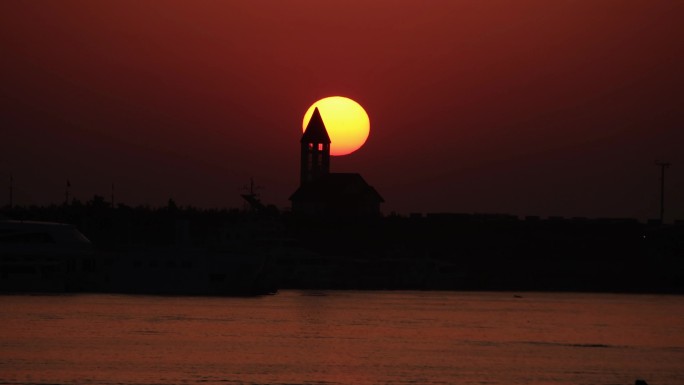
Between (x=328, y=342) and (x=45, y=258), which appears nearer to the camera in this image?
(x=328, y=342)

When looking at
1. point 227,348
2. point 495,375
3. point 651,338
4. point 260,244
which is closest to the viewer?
point 495,375

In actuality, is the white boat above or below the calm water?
above

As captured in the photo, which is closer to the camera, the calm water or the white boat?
the calm water

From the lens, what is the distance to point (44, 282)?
149 m

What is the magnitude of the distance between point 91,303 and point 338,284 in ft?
191

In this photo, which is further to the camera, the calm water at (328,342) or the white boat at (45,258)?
the white boat at (45,258)

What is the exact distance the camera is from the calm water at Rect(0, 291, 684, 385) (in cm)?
7569

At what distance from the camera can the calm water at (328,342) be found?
7569 centimetres

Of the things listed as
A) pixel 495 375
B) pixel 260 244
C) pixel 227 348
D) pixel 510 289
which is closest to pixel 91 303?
pixel 260 244

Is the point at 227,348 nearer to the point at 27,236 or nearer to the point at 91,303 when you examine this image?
the point at 91,303

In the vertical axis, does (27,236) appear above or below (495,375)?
above

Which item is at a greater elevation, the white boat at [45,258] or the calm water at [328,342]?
the white boat at [45,258]

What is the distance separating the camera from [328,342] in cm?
9444

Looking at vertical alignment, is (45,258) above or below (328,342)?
above
